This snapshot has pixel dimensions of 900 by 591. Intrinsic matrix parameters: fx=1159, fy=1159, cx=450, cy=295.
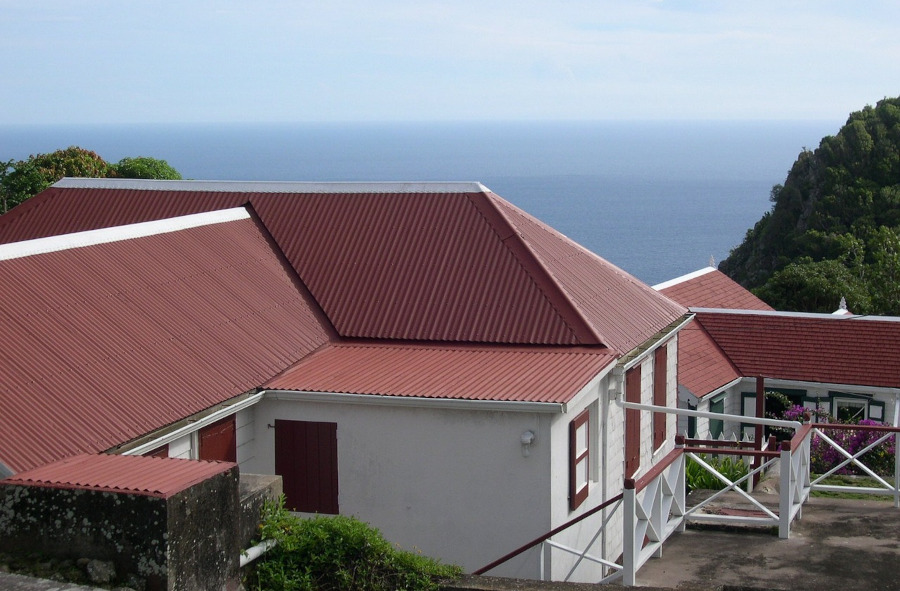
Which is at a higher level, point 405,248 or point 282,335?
point 405,248

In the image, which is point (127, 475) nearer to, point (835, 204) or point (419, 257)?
point (419, 257)

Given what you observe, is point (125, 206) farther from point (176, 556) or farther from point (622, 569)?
point (176, 556)

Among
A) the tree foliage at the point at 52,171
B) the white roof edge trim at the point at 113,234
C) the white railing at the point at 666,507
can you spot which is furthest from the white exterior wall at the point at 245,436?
the tree foliage at the point at 52,171

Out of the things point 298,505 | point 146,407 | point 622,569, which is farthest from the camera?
point 298,505

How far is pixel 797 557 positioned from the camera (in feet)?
43.9

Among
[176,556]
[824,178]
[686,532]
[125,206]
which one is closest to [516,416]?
[686,532]

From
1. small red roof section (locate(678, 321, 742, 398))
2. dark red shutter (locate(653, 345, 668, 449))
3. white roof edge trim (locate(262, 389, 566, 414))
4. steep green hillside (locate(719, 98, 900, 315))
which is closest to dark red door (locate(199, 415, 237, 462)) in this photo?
white roof edge trim (locate(262, 389, 566, 414))

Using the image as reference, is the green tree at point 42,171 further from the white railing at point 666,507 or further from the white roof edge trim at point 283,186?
the white railing at point 666,507

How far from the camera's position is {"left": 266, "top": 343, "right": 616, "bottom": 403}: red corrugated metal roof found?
1522 cm

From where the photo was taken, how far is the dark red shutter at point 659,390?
65.4ft

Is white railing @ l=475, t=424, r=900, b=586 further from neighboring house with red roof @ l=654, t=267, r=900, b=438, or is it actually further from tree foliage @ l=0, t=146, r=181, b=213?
tree foliage @ l=0, t=146, r=181, b=213

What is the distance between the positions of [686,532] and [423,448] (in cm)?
354

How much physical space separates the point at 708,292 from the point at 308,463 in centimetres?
1990

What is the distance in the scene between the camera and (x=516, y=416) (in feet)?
48.9
